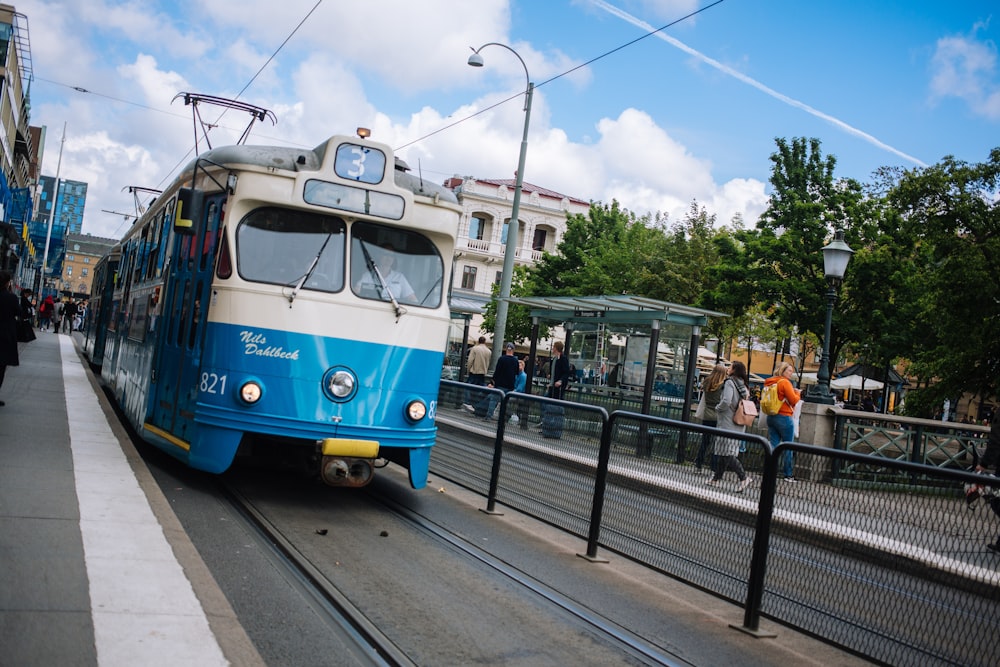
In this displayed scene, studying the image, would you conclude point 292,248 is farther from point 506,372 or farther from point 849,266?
point 849,266

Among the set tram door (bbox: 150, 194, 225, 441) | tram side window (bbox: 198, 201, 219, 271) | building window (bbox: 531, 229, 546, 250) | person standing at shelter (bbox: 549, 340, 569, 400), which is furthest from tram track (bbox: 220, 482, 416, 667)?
building window (bbox: 531, 229, 546, 250)

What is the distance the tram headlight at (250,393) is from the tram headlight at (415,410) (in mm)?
1297

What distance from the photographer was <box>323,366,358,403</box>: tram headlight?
8367 millimetres

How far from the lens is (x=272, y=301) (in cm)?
841

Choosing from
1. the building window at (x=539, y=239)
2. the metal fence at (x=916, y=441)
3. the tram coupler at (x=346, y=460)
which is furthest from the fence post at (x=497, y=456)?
the building window at (x=539, y=239)

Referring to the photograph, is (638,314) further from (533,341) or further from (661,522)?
(661,522)

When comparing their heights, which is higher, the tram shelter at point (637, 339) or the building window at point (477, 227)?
the building window at point (477, 227)

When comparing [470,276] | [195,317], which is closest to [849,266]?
[195,317]

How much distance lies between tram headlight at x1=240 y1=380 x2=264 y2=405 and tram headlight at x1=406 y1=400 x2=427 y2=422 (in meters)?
1.30

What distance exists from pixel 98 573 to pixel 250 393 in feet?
9.84

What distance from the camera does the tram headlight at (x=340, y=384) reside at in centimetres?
837

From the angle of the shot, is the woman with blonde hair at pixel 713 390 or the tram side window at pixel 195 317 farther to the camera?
the woman with blonde hair at pixel 713 390

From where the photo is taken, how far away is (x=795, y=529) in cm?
612

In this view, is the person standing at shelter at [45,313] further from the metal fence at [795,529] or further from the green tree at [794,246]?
the metal fence at [795,529]
